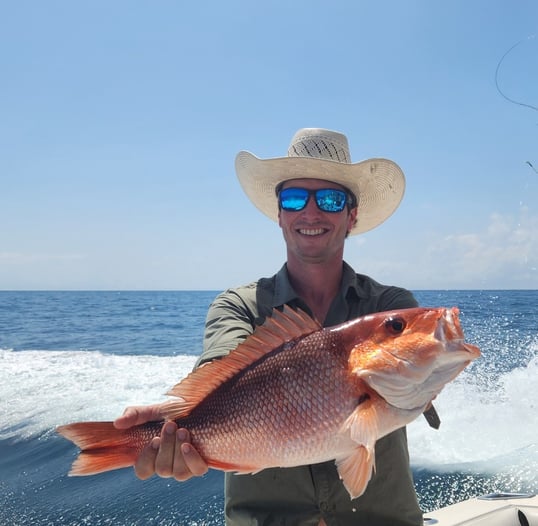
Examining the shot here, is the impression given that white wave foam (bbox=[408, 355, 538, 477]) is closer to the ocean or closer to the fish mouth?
the ocean

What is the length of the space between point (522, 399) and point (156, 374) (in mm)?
8659

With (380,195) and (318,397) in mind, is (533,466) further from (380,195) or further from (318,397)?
(318,397)

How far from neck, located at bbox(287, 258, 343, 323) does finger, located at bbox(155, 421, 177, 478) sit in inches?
50.3

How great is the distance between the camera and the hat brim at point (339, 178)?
3105 millimetres

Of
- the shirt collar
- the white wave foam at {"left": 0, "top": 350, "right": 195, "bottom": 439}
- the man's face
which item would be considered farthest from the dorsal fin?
the white wave foam at {"left": 0, "top": 350, "right": 195, "bottom": 439}

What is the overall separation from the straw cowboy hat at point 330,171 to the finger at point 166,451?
Answer: 187cm

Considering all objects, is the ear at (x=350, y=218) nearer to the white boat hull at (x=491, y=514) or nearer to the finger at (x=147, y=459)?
the finger at (x=147, y=459)

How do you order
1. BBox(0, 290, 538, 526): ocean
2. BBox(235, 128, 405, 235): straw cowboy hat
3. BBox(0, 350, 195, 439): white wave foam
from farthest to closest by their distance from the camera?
BBox(0, 350, 195, 439): white wave foam, BBox(0, 290, 538, 526): ocean, BBox(235, 128, 405, 235): straw cowboy hat

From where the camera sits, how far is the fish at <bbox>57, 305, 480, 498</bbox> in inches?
69.8

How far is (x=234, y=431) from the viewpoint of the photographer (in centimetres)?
193

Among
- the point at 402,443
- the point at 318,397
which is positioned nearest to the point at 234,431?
the point at 318,397

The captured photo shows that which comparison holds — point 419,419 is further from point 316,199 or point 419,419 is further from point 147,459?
point 147,459

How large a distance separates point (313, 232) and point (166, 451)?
1.57 m

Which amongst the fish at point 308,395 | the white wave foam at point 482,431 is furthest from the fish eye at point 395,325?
the white wave foam at point 482,431
